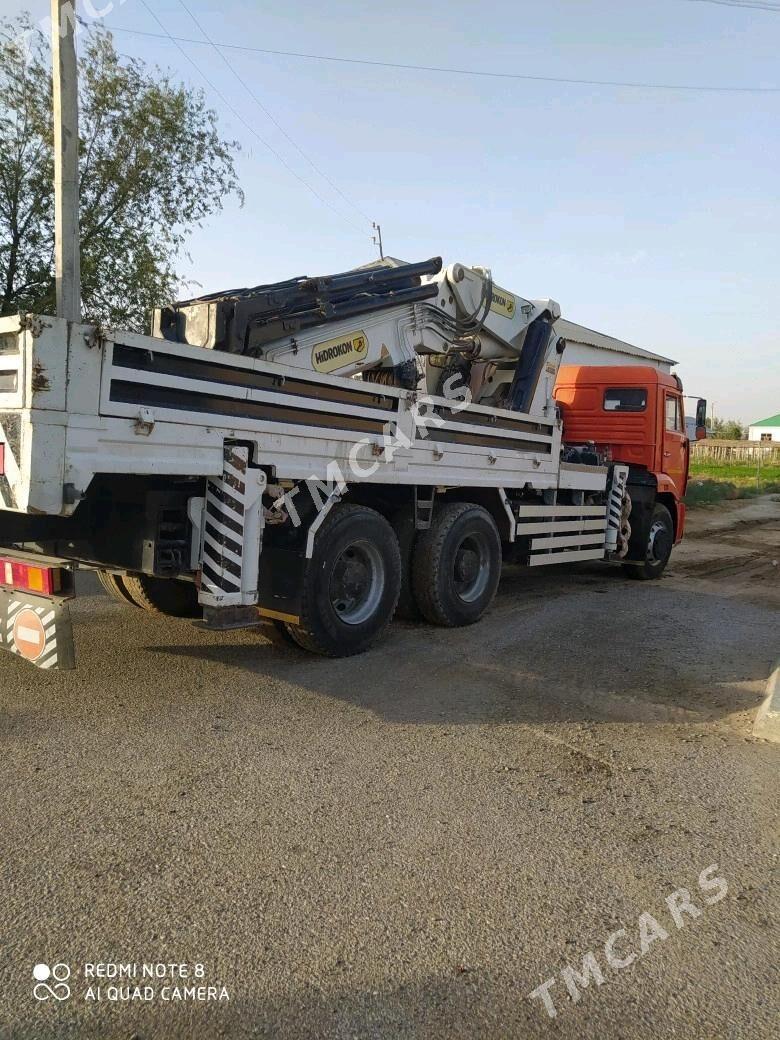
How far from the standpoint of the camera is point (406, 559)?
698cm

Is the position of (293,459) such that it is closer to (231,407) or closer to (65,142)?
(231,407)

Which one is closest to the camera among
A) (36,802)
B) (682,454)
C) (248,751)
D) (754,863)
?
(754,863)

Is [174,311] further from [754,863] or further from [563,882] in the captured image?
[754,863]

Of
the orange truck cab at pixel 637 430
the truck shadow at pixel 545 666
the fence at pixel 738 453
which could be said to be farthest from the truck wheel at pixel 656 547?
the fence at pixel 738 453

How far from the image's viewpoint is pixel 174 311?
228 inches

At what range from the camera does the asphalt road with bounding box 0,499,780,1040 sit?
2.41m

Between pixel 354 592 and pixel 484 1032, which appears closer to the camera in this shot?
pixel 484 1032

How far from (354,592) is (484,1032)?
402 cm

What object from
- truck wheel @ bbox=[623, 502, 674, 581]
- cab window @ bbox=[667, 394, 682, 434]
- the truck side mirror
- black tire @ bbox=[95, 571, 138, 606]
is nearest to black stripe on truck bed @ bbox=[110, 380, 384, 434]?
black tire @ bbox=[95, 571, 138, 606]

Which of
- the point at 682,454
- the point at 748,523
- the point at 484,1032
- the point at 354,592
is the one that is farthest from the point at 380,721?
the point at 748,523

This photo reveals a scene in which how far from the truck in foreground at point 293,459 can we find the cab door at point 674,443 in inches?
88.2

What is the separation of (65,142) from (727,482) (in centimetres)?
3005

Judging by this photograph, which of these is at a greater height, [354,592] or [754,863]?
[354,592]

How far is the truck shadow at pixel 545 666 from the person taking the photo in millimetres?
5144
